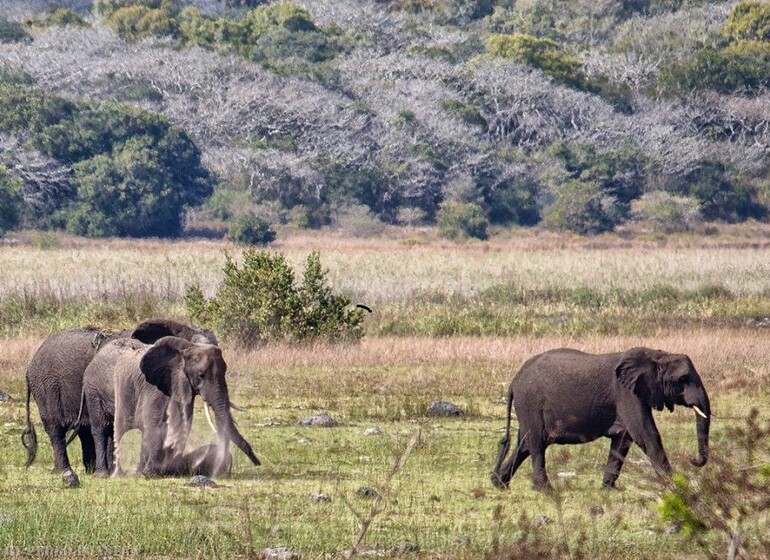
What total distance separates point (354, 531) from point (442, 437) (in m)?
5.43

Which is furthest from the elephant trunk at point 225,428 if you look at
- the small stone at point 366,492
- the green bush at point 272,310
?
the green bush at point 272,310

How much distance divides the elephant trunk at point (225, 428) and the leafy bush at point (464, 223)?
55199 millimetres

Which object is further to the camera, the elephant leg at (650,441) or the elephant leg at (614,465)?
the elephant leg at (614,465)

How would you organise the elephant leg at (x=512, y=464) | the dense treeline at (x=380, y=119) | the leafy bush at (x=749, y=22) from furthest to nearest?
the leafy bush at (x=749, y=22), the dense treeline at (x=380, y=119), the elephant leg at (x=512, y=464)

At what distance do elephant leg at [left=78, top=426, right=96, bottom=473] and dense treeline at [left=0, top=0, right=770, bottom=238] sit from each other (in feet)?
163

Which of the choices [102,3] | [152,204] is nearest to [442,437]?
[152,204]

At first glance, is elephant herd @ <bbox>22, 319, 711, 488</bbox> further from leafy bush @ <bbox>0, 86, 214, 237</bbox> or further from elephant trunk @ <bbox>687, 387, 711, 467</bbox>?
leafy bush @ <bbox>0, 86, 214, 237</bbox>

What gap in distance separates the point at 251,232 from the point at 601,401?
51.2m

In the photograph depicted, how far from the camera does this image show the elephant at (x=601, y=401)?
533 inches

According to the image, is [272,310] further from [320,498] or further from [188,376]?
[320,498]

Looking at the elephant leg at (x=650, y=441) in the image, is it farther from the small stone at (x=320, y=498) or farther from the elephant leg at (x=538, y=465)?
the small stone at (x=320, y=498)

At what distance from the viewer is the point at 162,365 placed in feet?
45.3

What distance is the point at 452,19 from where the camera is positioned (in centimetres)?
13712

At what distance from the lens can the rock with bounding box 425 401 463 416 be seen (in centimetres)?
1886
